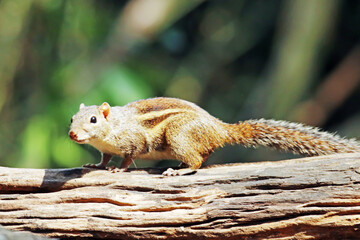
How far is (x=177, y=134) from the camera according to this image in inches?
181

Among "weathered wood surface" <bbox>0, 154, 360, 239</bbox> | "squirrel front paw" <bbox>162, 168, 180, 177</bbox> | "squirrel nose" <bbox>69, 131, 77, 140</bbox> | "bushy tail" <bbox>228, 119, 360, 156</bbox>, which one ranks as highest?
"bushy tail" <bbox>228, 119, 360, 156</bbox>

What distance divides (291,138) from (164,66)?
225 inches

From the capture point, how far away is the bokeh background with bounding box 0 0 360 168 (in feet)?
28.5

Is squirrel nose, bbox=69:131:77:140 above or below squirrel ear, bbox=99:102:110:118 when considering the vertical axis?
below

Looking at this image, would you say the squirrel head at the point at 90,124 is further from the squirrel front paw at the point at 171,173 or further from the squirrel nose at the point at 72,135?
the squirrel front paw at the point at 171,173

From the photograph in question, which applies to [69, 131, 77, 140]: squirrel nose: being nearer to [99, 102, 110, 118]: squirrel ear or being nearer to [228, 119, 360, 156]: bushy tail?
[99, 102, 110, 118]: squirrel ear

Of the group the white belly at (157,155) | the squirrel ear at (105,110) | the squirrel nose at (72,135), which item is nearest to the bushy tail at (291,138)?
the white belly at (157,155)

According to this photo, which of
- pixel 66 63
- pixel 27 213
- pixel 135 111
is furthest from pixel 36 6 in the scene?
pixel 27 213

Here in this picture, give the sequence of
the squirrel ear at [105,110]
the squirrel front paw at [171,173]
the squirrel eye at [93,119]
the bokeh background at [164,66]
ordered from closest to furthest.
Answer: the squirrel front paw at [171,173] → the squirrel eye at [93,119] → the squirrel ear at [105,110] → the bokeh background at [164,66]

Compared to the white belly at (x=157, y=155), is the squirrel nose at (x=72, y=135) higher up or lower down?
higher up

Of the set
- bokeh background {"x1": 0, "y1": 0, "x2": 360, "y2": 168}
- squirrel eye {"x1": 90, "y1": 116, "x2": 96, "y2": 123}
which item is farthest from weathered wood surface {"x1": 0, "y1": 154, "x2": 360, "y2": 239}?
bokeh background {"x1": 0, "y1": 0, "x2": 360, "y2": 168}

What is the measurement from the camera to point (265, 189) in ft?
13.1

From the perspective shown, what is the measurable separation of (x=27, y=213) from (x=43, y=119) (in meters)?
4.46

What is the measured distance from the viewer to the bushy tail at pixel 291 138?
14.6 ft
